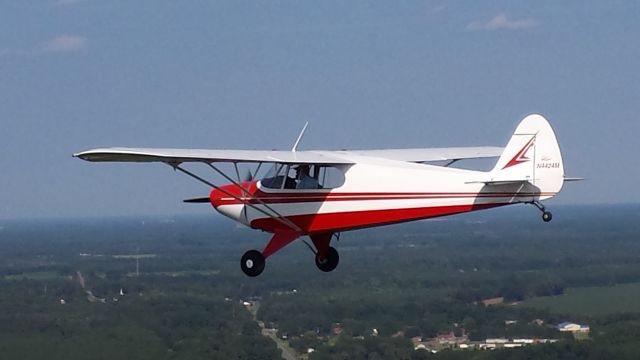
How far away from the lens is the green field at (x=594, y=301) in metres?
114

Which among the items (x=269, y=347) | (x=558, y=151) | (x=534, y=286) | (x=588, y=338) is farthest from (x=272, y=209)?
(x=534, y=286)

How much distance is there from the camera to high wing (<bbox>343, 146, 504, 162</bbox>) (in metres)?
21.6

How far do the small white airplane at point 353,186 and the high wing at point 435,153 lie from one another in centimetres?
144

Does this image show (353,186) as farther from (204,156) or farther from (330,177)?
(204,156)

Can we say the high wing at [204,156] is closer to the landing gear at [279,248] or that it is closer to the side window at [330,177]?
the side window at [330,177]

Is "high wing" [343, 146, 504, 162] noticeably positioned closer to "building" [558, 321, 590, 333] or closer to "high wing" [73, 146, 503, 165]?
"high wing" [73, 146, 503, 165]

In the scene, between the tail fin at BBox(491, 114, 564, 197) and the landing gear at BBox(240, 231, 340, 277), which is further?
the landing gear at BBox(240, 231, 340, 277)

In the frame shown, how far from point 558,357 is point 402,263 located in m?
71.7

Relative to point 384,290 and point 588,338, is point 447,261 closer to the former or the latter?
point 384,290

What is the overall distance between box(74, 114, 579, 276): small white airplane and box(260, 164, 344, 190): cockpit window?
2 cm

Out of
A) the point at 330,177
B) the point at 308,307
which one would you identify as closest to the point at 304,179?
the point at 330,177

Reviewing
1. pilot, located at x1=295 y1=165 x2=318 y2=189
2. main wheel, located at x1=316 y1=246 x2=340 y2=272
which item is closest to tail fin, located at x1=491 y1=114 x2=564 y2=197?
pilot, located at x1=295 y1=165 x2=318 y2=189

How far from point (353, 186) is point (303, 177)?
0.90 meters

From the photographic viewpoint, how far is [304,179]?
63.3ft
